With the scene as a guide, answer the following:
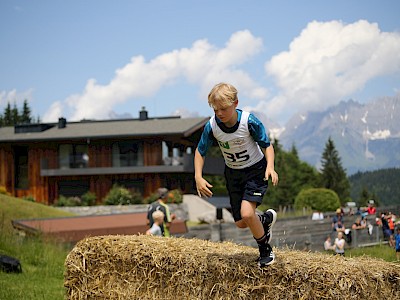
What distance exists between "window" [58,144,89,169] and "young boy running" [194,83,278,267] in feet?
124

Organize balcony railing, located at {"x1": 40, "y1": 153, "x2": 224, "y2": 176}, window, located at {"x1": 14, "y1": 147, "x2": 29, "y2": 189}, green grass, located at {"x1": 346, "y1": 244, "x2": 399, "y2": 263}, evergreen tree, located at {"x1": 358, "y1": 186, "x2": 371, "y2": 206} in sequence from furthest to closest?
evergreen tree, located at {"x1": 358, "y1": 186, "x2": 371, "y2": 206} → window, located at {"x1": 14, "y1": 147, "x2": 29, "y2": 189} → balcony railing, located at {"x1": 40, "y1": 153, "x2": 224, "y2": 176} → green grass, located at {"x1": 346, "y1": 244, "x2": 399, "y2": 263}

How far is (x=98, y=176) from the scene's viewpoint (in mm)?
42750

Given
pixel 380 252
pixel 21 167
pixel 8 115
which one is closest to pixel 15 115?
pixel 8 115

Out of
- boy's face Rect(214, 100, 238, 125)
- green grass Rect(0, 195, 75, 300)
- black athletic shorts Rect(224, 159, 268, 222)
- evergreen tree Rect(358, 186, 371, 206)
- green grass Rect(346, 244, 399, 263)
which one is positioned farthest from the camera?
evergreen tree Rect(358, 186, 371, 206)

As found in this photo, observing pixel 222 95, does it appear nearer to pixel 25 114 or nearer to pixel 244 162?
pixel 244 162

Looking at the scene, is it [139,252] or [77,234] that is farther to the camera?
[77,234]

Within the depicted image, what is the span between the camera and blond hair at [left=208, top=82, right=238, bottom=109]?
5.93m

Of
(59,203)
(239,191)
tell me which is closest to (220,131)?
(239,191)

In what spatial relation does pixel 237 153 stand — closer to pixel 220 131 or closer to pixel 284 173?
pixel 220 131

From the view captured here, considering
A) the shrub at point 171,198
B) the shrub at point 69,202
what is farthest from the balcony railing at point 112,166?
the shrub at point 69,202

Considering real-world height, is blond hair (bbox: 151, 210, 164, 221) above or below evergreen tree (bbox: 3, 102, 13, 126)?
below

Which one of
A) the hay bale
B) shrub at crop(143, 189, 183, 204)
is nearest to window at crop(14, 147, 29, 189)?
shrub at crop(143, 189, 183, 204)

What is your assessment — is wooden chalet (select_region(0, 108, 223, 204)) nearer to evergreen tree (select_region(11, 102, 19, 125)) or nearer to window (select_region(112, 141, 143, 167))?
window (select_region(112, 141, 143, 167))

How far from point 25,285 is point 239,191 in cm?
543
